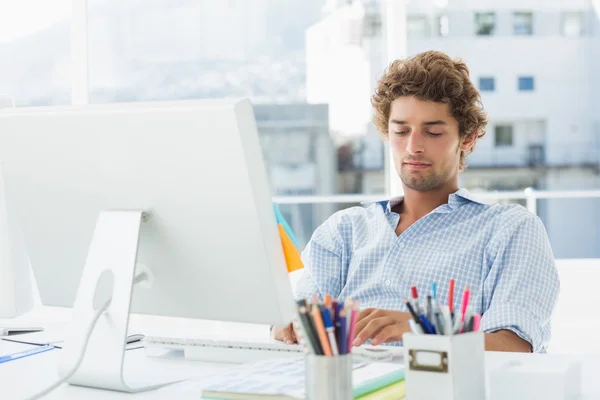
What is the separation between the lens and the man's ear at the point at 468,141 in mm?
1897

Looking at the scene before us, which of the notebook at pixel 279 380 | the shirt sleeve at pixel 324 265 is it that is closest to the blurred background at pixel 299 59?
the shirt sleeve at pixel 324 265

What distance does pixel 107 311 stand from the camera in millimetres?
1203

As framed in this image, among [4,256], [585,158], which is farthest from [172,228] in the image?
[585,158]

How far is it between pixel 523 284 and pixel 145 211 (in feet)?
2.53

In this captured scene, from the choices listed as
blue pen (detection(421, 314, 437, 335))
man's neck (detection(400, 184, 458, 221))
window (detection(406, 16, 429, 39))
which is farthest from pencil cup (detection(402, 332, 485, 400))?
window (detection(406, 16, 429, 39))

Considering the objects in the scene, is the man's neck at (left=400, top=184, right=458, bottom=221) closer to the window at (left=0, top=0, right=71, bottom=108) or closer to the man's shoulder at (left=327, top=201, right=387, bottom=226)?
the man's shoulder at (left=327, top=201, right=387, bottom=226)

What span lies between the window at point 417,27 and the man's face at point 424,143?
7.97 meters

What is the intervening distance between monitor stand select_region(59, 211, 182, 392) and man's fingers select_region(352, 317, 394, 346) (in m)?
0.34

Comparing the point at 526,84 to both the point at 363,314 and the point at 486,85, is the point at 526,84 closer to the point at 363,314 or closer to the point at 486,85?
the point at 486,85

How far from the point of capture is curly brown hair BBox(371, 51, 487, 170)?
1.83 m

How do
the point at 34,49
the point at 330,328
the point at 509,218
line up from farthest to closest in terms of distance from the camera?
the point at 34,49, the point at 509,218, the point at 330,328

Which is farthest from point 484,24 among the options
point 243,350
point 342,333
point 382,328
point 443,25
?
point 342,333

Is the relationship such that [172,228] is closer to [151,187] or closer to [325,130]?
[151,187]

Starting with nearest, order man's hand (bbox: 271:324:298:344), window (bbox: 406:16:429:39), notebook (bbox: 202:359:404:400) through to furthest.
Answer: notebook (bbox: 202:359:404:400) < man's hand (bbox: 271:324:298:344) < window (bbox: 406:16:429:39)
